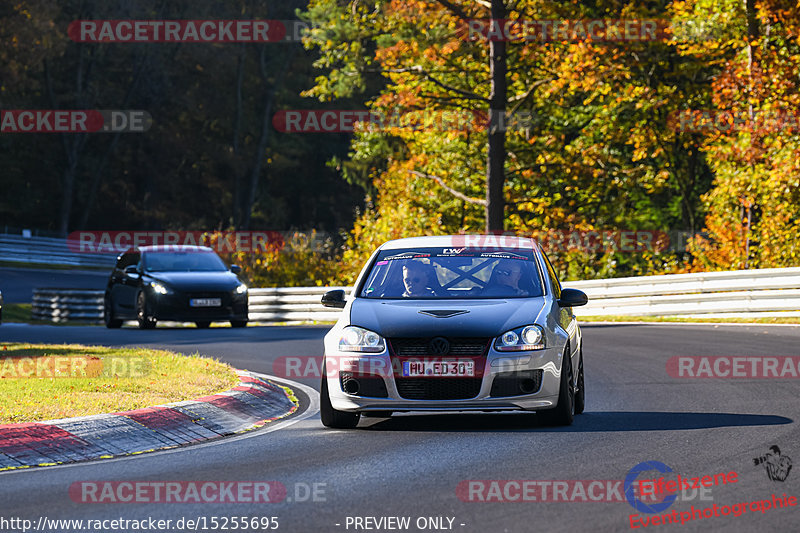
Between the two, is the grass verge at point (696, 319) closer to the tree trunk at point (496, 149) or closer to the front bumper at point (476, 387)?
the tree trunk at point (496, 149)

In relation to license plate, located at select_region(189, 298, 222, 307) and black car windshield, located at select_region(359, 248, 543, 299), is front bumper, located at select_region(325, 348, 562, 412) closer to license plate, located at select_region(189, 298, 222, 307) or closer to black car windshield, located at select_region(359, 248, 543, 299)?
black car windshield, located at select_region(359, 248, 543, 299)

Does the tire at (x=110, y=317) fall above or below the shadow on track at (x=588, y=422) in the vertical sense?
below

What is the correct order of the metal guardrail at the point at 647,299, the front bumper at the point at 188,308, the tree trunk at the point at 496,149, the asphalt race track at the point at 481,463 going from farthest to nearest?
the tree trunk at the point at 496,149 < the front bumper at the point at 188,308 < the metal guardrail at the point at 647,299 < the asphalt race track at the point at 481,463

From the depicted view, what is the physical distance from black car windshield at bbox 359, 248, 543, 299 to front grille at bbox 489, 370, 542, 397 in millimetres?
1099

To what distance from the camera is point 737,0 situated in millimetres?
32719

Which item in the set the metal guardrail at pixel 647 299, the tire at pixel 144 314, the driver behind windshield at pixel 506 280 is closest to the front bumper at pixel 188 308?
the tire at pixel 144 314

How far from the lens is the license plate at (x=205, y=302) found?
24.8 m

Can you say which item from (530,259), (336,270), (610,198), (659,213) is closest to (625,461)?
(530,259)

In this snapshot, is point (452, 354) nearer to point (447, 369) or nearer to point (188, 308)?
point (447, 369)

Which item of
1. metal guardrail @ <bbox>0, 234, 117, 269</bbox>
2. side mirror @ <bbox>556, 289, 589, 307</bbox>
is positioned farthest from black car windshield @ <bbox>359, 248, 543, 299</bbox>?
metal guardrail @ <bbox>0, 234, 117, 269</bbox>

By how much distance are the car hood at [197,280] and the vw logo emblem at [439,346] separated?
15.7 m

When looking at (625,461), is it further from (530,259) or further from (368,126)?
(368,126)

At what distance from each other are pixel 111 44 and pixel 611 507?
6708 centimetres

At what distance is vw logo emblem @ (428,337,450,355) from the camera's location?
980cm
